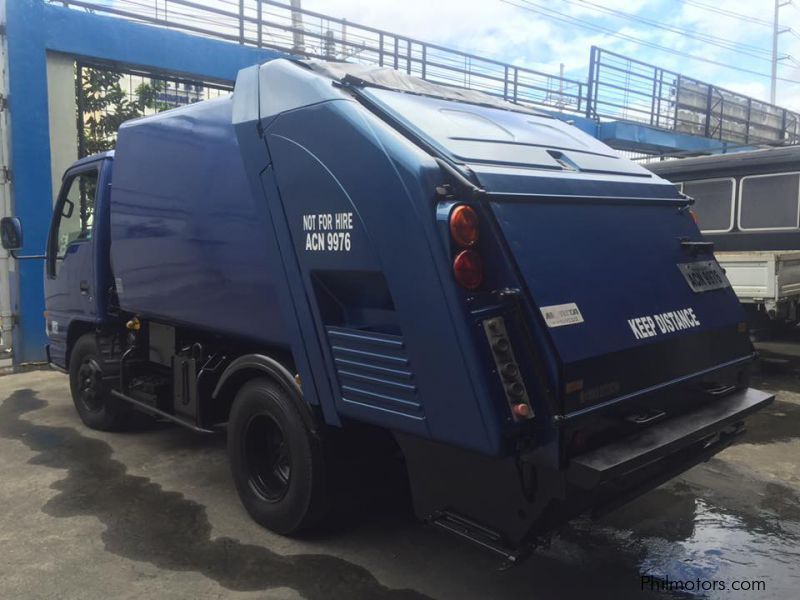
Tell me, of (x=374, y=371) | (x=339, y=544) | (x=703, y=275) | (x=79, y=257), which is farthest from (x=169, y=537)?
(x=703, y=275)

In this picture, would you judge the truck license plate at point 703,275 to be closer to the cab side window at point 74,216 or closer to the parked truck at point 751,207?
the parked truck at point 751,207

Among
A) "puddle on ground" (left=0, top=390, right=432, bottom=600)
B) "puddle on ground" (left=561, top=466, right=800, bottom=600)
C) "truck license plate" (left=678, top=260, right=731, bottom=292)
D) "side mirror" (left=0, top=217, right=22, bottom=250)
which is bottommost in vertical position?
"puddle on ground" (left=0, top=390, right=432, bottom=600)

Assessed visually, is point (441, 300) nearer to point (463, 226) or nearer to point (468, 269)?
point (468, 269)

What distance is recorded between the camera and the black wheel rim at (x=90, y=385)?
18.3 feet

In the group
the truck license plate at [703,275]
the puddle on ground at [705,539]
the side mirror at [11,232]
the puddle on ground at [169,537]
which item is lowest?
the puddle on ground at [169,537]

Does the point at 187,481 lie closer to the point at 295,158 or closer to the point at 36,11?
the point at 295,158

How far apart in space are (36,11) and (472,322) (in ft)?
27.4

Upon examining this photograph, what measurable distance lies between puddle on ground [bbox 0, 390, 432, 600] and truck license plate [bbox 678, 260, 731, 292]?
6.70ft

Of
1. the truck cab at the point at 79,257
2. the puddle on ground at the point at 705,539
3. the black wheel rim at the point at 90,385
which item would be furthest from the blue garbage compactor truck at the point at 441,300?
the black wheel rim at the point at 90,385

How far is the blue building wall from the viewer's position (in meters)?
8.12

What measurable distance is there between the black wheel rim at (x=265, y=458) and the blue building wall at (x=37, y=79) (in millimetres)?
6105

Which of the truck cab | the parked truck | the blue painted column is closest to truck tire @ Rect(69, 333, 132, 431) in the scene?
the truck cab

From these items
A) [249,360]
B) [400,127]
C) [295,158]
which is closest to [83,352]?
[249,360]

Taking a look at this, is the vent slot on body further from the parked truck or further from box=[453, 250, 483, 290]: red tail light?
the parked truck
